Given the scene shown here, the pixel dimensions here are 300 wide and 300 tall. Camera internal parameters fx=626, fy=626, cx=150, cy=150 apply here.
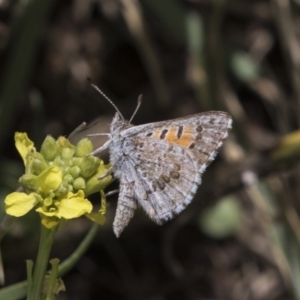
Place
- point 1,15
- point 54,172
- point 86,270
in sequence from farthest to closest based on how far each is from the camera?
point 86,270 → point 1,15 → point 54,172

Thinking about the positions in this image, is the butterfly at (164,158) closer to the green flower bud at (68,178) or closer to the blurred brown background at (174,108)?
the green flower bud at (68,178)

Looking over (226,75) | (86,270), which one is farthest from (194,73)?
(86,270)

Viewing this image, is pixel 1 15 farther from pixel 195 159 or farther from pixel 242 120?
pixel 195 159

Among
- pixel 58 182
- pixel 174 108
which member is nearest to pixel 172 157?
pixel 58 182

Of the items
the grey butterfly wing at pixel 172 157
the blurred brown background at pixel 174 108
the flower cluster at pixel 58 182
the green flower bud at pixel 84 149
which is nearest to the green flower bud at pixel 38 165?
the flower cluster at pixel 58 182

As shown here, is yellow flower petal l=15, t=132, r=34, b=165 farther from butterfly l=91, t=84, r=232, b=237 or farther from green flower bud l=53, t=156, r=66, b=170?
butterfly l=91, t=84, r=232, b=237
